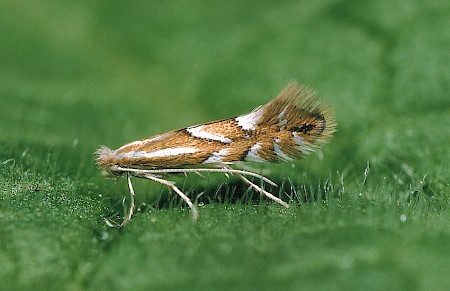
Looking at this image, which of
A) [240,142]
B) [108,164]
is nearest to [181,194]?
[240,142]

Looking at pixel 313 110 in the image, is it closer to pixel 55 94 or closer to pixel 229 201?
pixel 229 201

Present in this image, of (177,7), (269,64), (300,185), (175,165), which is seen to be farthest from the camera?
(177,7)

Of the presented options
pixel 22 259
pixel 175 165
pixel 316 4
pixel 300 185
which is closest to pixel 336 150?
pixel 300 185

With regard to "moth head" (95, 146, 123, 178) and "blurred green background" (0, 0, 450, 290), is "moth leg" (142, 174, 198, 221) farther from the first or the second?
"moth head" (95, 146, 123, 178)

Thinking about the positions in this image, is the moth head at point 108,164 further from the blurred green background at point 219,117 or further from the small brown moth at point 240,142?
the blurred green background at point 219,117

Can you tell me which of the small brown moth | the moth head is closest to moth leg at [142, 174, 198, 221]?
the small brown moth

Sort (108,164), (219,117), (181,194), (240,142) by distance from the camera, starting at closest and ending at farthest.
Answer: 1. (181,194)
2. (240,142)
3. (108,164)
4. (219,117)

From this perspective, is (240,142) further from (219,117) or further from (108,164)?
(219,117)
